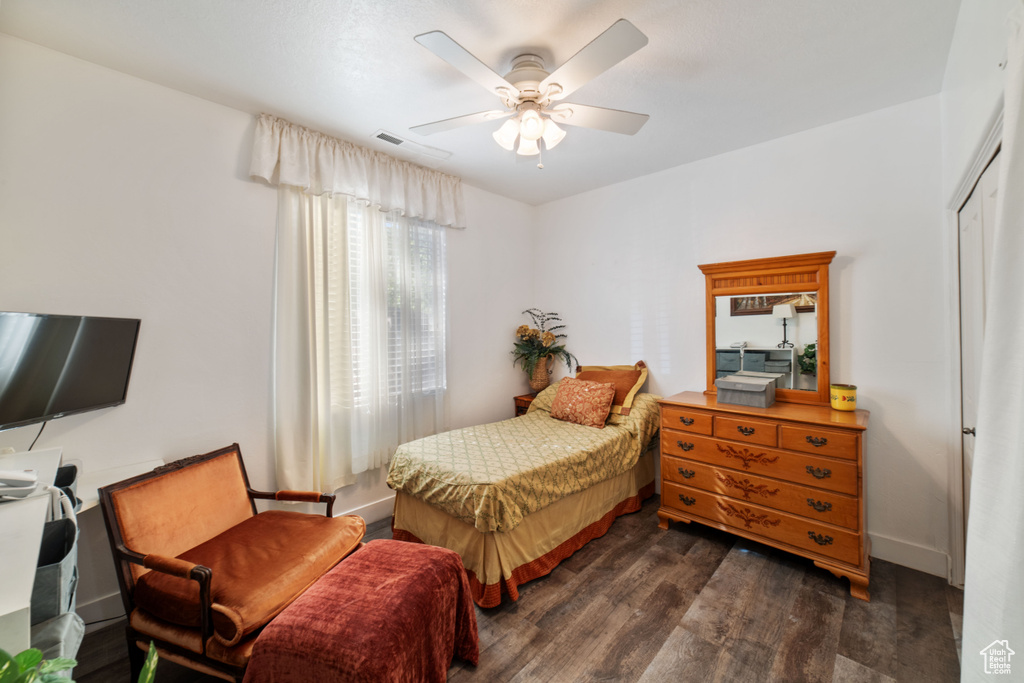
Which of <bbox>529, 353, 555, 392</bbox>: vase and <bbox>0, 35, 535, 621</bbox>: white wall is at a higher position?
<bbox>0, 35, 535, 621</bbox>: white wall

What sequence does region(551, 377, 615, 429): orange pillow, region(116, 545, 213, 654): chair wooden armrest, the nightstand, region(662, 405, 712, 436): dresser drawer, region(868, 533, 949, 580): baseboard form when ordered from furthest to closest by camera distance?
the nightstand
region(551, 377, 615, 429): orange pillow
region(662, 405, 712, 436): dresser drawer
region(868, 533, 949, 580): baseboard
region(116, 545, 213, 654): chair wooden armrest

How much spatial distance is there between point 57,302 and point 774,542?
12.5 ft

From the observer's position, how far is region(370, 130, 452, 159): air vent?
2.57 m

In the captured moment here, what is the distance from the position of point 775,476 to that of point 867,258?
1.44 meters

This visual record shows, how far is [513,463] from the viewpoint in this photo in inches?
88.8

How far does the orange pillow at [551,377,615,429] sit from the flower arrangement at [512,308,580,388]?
1.86ft

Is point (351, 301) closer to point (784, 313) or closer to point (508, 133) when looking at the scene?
point (508, 133)

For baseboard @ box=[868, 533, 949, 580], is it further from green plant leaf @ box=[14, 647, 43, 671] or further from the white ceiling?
green plant leaf @ box=[14, 647, 43, 671]

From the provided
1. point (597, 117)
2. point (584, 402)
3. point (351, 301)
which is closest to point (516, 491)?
point (584, 402)

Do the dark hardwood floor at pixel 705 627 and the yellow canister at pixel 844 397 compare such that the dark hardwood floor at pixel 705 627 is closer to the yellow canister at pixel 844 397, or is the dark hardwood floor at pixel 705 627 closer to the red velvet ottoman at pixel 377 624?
the red velvet ottoman at pixel 377 624

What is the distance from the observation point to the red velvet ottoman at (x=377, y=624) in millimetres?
1224

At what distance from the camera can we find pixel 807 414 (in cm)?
229

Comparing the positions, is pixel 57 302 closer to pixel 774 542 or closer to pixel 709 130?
pixel 709 130

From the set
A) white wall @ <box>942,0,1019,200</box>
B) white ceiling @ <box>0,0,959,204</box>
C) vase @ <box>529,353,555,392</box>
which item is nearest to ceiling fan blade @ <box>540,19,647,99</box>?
white ceiling @ <box>0,0,959,204</box>
